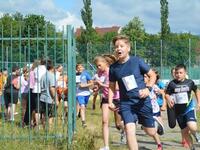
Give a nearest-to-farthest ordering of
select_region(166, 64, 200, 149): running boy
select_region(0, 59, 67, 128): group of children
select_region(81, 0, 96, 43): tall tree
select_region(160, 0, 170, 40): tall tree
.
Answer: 1. select_region(166, 64, 200, 149): running boy
2. select_region(0, 59, 67, 128): group of children
3. select_region(160, 0, 170, 40): tall tree
4. select_region(81, 0, 96, 43): tall tree

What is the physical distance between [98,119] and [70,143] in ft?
24.3

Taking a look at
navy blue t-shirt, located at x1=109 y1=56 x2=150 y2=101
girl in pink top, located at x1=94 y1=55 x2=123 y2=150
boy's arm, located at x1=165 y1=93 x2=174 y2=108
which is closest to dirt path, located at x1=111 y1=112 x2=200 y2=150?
girl in pink top, located at x1=94 y1=55 x2=123 y2=150

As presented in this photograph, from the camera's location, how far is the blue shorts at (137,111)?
7387 millimetres

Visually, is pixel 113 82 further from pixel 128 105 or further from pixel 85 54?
pixel 85 54

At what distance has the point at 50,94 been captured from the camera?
1093cm

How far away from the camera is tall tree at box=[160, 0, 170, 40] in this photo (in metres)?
64.6

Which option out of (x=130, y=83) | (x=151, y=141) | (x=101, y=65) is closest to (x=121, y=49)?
(x=130, y=83)

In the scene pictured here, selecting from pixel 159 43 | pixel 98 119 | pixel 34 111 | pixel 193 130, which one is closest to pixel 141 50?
pixel 159 43

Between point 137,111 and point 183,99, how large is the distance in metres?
1.99

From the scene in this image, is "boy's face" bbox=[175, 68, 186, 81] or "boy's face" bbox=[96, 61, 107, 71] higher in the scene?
"boy's face" bbox=[96, 61, 107, 71]

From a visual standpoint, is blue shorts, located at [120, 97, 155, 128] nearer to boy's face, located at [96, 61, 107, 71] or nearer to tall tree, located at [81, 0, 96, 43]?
boy's face, located at [96, 61, 107, 71]

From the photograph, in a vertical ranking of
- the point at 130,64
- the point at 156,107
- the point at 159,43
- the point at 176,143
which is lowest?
the point at 176,143

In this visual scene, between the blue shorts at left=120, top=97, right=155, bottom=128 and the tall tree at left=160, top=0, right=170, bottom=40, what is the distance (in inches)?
2260

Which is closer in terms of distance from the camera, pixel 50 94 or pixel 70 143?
pixel 70 143
